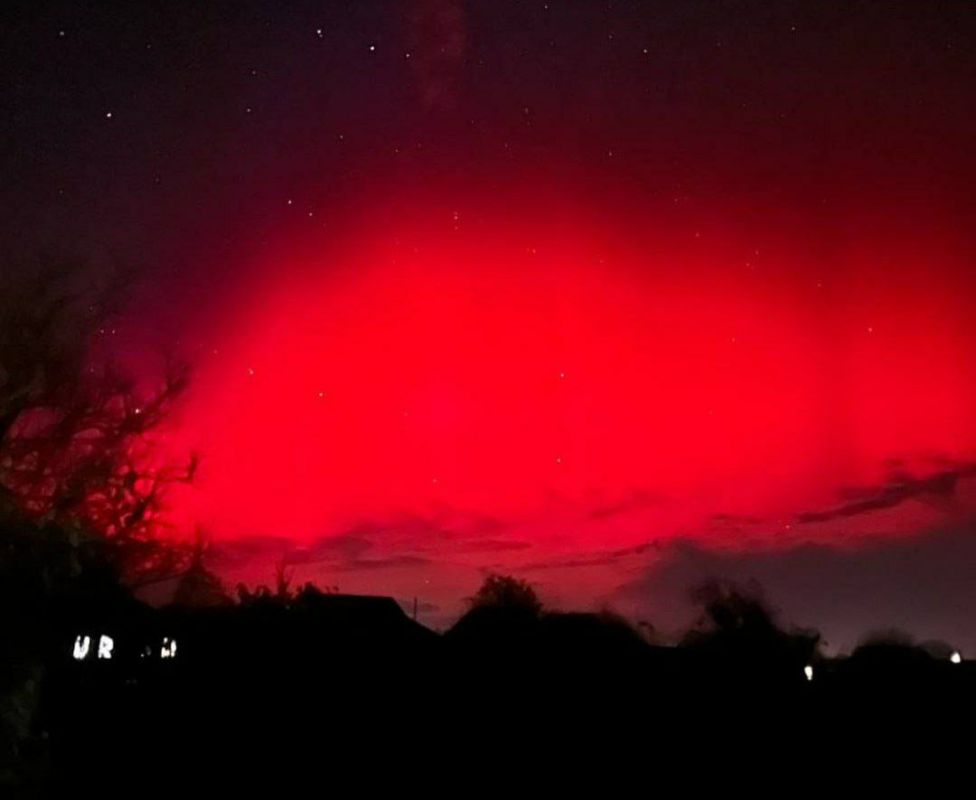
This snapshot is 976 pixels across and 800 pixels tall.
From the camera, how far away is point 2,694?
53.1 ft

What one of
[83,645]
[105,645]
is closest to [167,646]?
[105,645]

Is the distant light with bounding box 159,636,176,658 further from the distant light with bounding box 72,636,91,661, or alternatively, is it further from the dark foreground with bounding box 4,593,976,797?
the dark foreground with bounding box 4,593,976,797

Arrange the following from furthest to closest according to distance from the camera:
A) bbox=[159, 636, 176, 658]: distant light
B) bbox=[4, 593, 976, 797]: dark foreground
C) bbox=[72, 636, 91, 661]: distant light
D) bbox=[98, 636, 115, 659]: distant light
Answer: bbox=[98, 636, 115, 659]: distant light < bbox=[159, 636, 176, 658]: distant light < bbox=[72, 636, 91, 661]: distant light < bbox=[4, 593, 976, 797]: dark foreground

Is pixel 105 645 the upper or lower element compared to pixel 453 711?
upper

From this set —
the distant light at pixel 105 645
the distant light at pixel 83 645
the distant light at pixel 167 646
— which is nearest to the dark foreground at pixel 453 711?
the distant light at pixel 83 645

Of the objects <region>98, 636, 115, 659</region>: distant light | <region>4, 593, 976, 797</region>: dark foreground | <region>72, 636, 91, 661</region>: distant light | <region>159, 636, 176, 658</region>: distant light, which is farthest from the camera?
<region>98, 636, 115, 659</region>: distant light

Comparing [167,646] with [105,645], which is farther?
[105,645]

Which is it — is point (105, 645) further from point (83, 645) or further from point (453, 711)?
point (453, 711)

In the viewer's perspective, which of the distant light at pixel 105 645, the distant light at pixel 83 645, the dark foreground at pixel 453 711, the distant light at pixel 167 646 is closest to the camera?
the dark foreground at pixel 453 711

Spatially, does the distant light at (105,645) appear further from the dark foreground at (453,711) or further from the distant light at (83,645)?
the dark foreground at (453,711)

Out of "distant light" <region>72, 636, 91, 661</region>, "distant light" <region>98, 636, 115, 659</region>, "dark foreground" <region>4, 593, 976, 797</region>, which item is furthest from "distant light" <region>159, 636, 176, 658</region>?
"dark foreground" <region>4, 593, 976, 797</region>

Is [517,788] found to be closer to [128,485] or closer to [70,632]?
[70,632]

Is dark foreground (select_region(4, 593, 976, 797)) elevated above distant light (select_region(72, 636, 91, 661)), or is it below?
below

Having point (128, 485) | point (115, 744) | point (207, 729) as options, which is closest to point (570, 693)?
point (207, 729)
